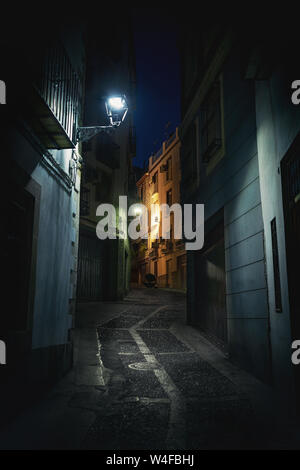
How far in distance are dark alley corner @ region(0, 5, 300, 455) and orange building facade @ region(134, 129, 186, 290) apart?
1948cm

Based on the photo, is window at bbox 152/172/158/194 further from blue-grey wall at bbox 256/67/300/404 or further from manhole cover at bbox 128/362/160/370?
blue-grey wall at bbox 256/67/300/404

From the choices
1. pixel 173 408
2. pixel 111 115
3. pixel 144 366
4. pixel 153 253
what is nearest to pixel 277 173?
pixel 173 408

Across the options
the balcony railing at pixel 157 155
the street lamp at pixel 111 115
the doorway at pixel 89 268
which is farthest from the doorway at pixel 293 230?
the balcony railing at pixel 157 155

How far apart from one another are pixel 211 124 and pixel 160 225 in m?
25.8

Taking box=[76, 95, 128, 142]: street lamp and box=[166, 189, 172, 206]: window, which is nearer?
box=[76, 95, 128, 142]: street lamp

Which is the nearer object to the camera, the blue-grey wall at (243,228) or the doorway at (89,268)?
the blue-grey wall at (243,228)

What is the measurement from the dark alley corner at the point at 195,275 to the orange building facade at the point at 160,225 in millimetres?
19477

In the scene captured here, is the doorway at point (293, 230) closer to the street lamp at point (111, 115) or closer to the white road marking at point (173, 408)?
the white road marking at point (173, 408)

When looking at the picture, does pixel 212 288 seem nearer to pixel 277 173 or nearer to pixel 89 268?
pixel 277 173

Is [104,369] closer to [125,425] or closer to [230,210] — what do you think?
[125,425]

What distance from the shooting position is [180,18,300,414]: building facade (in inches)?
212

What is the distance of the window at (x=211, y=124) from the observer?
10.5m

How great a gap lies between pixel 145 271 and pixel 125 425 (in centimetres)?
3735

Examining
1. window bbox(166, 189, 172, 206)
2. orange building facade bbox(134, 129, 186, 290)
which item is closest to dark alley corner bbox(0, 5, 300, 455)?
orange building facade bbox(134, 129, 186, 290)
